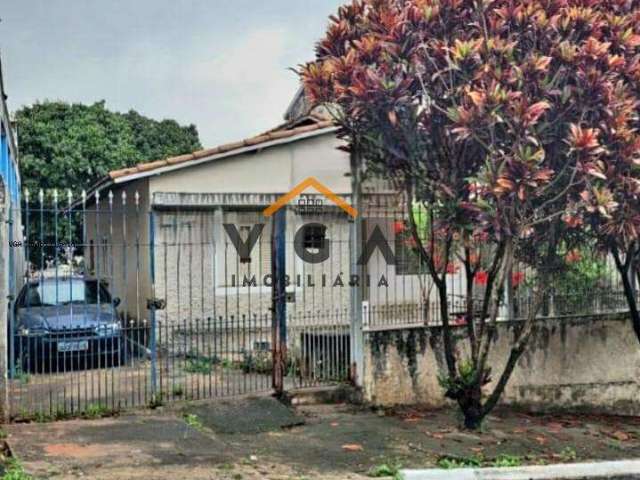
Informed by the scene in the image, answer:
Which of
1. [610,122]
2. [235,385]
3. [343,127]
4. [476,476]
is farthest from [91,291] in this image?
[610,122]

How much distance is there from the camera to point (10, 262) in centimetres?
791

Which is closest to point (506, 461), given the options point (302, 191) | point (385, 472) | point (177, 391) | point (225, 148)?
point (385, 472)

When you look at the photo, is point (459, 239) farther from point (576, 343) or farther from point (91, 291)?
point (91, 291)

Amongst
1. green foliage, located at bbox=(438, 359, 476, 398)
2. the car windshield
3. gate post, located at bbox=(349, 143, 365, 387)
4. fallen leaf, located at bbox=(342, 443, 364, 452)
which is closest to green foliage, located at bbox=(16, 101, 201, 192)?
the car windshield

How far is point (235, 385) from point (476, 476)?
3.69 meters

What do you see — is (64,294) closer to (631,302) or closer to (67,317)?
(67,317)

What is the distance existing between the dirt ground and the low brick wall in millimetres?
429

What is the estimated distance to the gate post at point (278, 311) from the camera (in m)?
8.80

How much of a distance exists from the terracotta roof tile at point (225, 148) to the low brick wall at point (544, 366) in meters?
4.58

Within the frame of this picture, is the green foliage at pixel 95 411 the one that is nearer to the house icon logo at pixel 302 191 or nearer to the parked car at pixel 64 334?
the parked car at pixel 64 334

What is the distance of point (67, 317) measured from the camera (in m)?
9.62

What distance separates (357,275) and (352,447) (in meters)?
2.52
